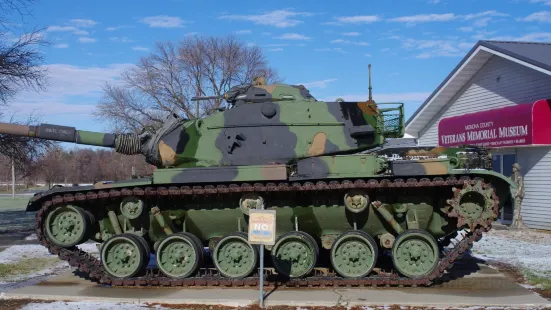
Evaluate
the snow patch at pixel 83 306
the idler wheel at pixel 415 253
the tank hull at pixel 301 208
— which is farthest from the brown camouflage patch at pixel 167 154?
the idler wheel at pixel 415 253

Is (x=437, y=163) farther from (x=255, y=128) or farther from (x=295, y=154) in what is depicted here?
(x=255, y=128)

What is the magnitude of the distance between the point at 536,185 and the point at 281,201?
41.3ft

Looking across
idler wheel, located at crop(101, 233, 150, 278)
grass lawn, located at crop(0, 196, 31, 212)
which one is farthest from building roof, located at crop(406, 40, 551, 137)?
grass lawn, located at crop(0, 196, 31, 212)

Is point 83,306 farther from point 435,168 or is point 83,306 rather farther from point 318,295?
point 435,168

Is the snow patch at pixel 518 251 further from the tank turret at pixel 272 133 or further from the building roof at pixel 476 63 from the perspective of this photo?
the building roof at pixel 476 63

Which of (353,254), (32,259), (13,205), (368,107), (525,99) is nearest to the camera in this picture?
(353,254)

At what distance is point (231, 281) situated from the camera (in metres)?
10.6

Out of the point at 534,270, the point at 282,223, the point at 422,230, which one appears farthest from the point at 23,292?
the point at 534,270

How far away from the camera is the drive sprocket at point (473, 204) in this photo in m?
10.3

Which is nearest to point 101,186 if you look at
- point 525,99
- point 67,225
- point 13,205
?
A: point 67,225

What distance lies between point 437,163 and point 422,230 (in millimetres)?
1412

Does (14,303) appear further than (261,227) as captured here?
Result: Yes

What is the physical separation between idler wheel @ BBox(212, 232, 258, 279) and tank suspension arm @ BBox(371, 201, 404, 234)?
2.48 metres

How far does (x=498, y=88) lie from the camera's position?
72.2 ft
